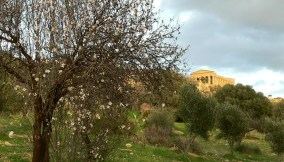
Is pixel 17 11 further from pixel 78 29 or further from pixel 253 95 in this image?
pixel 253 95

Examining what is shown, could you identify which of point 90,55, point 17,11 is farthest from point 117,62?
point 17,11

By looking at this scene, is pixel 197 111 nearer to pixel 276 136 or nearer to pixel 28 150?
pixel 276 136

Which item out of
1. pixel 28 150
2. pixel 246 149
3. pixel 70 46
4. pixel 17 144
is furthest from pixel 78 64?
pixel 246 149

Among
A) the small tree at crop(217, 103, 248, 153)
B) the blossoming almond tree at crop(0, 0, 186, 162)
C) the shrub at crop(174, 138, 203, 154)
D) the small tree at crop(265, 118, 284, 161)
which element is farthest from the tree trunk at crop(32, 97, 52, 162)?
the small tree at crop(265, 118, 284, 161)

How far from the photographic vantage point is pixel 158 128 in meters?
35.1

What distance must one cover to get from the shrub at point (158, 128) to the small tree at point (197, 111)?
2.33m

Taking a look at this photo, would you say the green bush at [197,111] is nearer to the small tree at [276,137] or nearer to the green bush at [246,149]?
the small tree at [276,137]

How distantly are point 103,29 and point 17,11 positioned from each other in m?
2.41

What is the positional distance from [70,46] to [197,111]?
77.9 ft

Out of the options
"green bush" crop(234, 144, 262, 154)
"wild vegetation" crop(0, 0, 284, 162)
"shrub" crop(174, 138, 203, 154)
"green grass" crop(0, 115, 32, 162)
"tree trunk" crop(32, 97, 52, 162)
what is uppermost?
"wild vegetation" crop(0, 0, 284, 162)

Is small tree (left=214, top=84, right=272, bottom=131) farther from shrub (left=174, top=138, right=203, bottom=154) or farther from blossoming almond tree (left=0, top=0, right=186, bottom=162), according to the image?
blossoming almond tree (left=0, top=0, right=186, bottom=162)

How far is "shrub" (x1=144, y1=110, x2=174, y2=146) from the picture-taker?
32844mm

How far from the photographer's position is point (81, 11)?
960 centimetres

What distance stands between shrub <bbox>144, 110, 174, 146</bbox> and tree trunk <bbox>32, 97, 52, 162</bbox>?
20.9 metres
